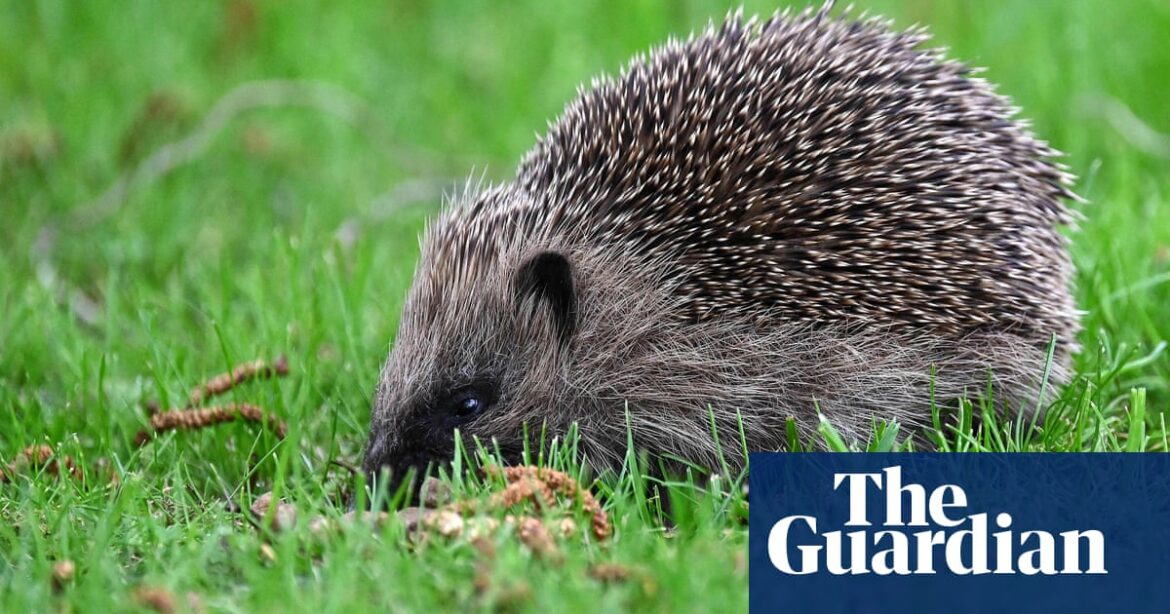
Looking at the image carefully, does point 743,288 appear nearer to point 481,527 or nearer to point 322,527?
point 481,527

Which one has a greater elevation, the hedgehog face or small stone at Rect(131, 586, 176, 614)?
the hedgehog face

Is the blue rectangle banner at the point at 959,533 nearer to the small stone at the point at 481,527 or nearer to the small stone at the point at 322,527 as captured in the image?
the small stone at the point at 481,527

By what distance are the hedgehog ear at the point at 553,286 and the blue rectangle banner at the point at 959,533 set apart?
1.11m

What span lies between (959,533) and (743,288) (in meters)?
1.41

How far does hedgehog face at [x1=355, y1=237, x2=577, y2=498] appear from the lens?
5340 mm

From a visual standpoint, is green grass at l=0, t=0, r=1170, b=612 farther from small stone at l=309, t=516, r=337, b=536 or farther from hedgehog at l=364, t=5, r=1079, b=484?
hedgehog at l=364, t=5, r=1079, b=484

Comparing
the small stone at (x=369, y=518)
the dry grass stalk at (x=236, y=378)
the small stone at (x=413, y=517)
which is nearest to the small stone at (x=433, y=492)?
the small stone at (x=413, y=517)

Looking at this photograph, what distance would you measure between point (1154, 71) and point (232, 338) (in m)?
6.80

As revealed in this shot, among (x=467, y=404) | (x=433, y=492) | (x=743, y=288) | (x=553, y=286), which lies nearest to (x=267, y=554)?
(x=433, y=492)

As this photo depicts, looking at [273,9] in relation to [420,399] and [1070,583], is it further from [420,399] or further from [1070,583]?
[1070,583]

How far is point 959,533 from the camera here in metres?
4.43

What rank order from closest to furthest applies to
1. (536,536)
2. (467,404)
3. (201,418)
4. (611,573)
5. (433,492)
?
(611,573) < (536,536) < (433,492) < (467,404) < (201,418)

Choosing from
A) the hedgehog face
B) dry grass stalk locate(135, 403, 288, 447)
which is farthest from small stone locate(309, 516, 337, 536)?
dry grass stalk locate(135, 403, 288, 447)

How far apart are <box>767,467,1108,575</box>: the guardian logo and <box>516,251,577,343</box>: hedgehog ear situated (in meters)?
1.50
